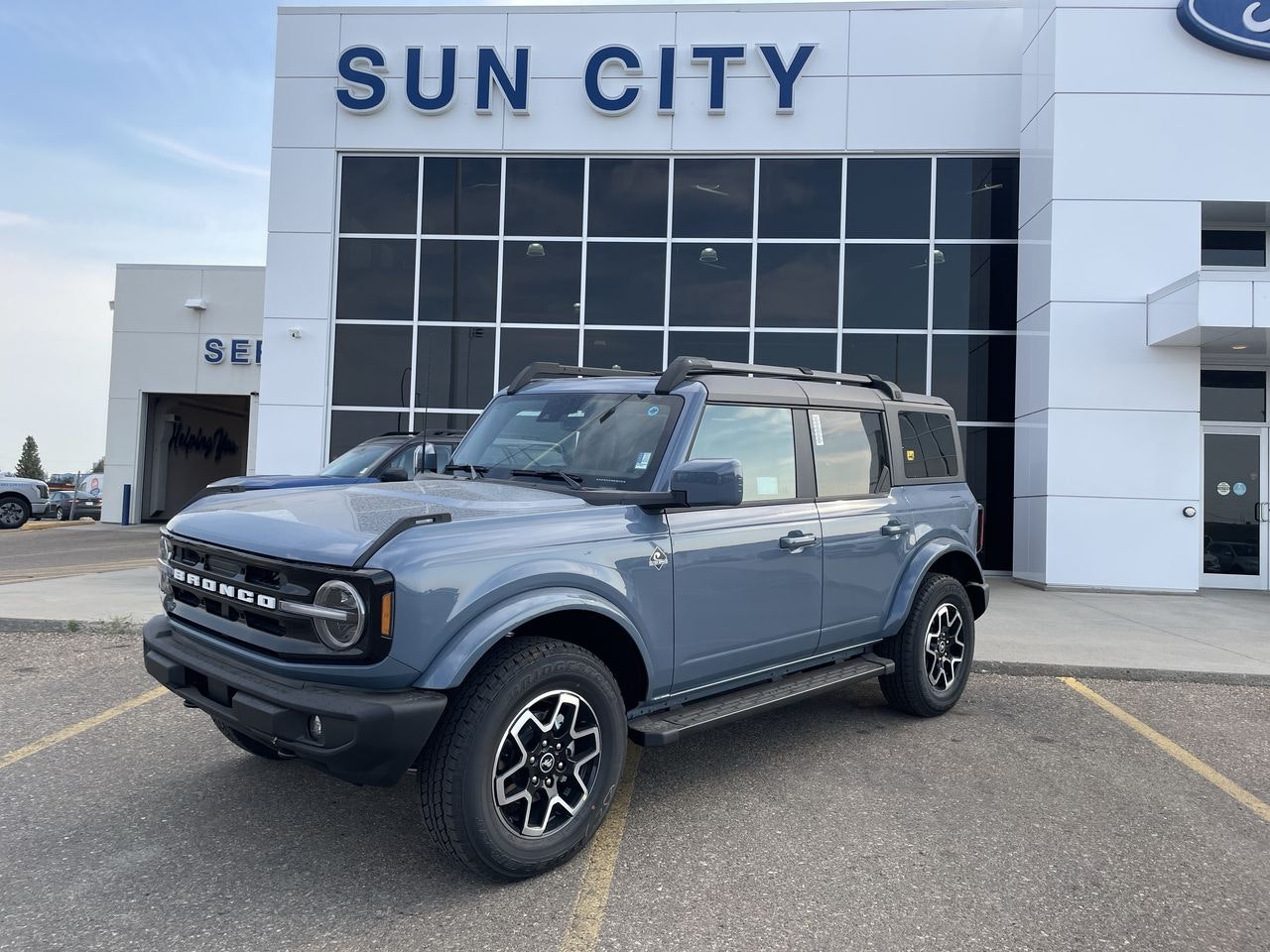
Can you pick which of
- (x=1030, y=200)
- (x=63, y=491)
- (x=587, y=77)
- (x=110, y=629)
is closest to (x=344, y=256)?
(x=587, y=77)

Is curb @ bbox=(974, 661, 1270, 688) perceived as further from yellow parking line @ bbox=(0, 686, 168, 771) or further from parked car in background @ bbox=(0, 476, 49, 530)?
parked car in background @ bbox=(0, 476, 49, 530)

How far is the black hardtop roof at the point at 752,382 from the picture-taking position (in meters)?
4.07

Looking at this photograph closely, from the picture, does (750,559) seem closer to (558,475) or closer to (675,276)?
(558,475)

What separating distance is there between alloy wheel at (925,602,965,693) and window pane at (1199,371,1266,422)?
9683 millimetres

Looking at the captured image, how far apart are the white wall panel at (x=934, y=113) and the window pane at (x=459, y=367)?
6.67 m

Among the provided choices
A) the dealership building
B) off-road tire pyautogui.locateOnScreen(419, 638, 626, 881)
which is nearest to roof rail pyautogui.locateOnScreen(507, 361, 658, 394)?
off-road tire pyautogui.locateOnScreen(419, 638, 626, 881)

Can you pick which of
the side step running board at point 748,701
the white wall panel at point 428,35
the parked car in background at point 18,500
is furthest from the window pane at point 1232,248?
the parked car in background at point 18,500

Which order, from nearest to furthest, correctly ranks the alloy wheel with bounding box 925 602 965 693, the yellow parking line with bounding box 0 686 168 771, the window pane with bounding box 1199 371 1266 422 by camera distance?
the yellow parking line with bounding box 0 686 168 771, the alloy wheel with bounding box 925 602 965 693, the window pane with bounding box 1199 371 1266 422

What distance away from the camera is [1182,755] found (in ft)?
15.3

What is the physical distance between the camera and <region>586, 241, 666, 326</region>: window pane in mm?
13055

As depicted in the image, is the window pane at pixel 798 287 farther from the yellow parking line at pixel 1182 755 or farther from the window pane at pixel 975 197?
the yellow parking line at pixel 1182 755

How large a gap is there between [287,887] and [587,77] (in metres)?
12.5

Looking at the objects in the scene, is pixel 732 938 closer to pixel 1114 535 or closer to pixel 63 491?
pixel 1114 535

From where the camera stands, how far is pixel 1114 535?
35.5ft
